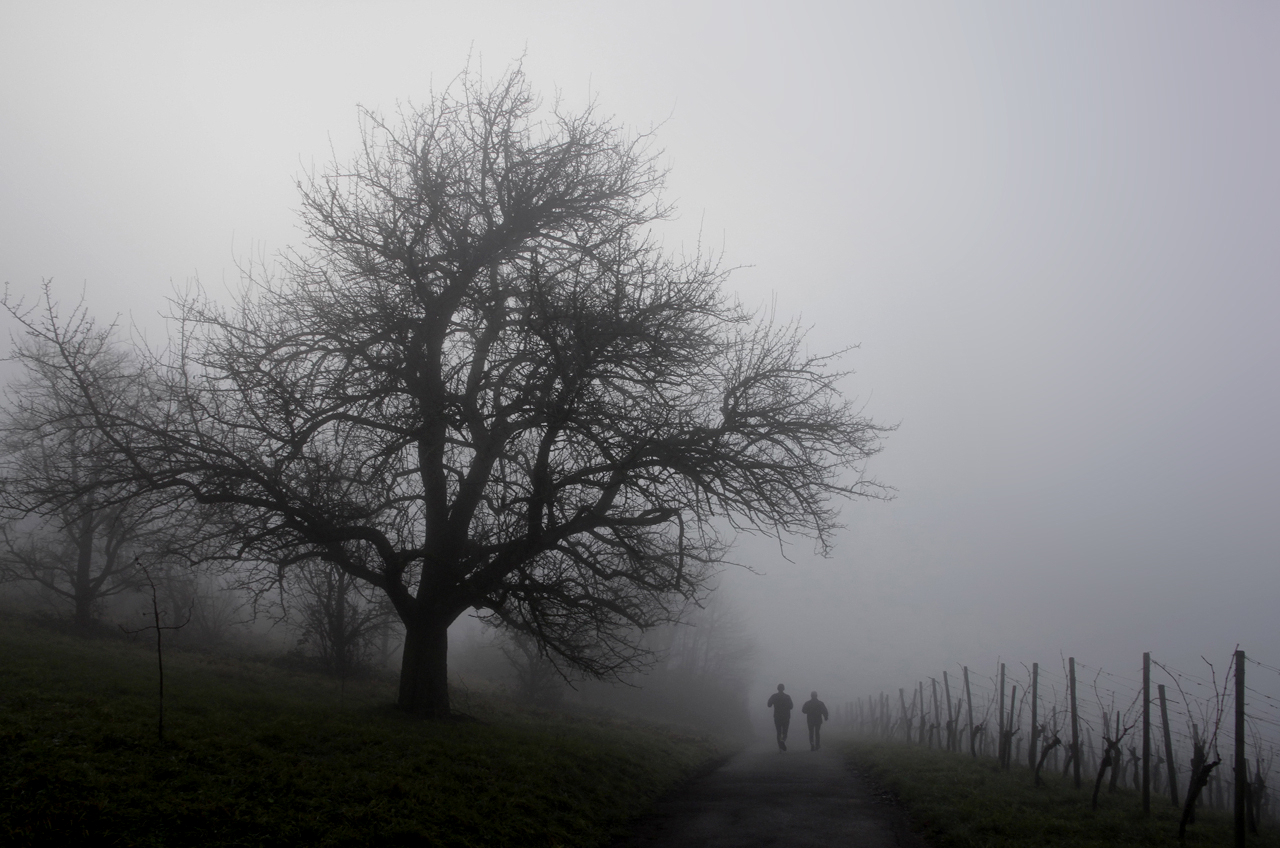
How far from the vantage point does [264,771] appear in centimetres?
700

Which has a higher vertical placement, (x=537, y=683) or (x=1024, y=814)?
(x=1024, y=814)

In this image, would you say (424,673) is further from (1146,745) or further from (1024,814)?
(1146,745)

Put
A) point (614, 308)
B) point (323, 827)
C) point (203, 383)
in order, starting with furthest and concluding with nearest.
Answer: point (203, 383)
point (614, 308)
point (323, 827)

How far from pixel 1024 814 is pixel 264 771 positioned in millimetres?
8773

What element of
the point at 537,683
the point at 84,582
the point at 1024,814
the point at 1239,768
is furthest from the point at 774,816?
the point at 84,582

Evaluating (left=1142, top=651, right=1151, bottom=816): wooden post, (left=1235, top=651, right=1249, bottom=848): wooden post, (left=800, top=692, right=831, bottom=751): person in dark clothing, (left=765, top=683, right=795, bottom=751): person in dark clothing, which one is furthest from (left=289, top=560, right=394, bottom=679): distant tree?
(left=1235, top=651, right=1249, bottom=848): wooden post

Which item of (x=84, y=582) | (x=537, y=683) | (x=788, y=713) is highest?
(x=84, y=582)

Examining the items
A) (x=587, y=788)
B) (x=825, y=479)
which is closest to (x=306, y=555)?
(x=587, y=788)

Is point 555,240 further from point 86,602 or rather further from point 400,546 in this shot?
point 86,602

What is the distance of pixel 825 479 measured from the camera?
1219 cm

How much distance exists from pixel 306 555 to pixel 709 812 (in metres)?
7.03

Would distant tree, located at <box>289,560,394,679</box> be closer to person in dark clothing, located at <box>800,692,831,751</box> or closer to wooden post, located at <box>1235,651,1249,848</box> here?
person in dark clothing, located at <box>800,692,831,751</box>

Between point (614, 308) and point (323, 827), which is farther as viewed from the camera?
point (614, 308)

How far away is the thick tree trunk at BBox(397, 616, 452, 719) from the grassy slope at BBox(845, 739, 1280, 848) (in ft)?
24.3
